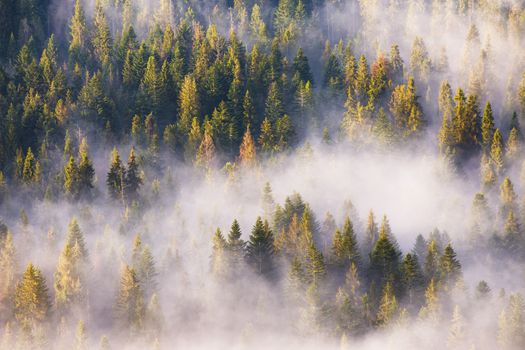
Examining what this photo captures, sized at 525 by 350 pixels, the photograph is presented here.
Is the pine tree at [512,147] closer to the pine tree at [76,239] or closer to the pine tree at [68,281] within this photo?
the pine tree at [76,239]

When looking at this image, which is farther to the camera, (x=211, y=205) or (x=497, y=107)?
(x=497, y=107)

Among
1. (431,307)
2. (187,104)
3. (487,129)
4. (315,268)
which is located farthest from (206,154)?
(431,307)

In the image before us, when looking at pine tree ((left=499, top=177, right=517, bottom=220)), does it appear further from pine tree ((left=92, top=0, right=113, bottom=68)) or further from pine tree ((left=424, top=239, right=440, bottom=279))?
pine tree ((left=92, top=0, right=113, bottom=68))

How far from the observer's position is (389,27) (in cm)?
18425

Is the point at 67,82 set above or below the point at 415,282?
above

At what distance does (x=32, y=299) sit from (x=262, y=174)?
3971 centimetres

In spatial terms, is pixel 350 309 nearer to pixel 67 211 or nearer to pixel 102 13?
pixel 67 211

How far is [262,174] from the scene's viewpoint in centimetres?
14188

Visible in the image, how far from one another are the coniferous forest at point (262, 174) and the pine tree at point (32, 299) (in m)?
0.27

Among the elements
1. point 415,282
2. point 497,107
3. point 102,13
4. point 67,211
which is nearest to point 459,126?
point 497,107

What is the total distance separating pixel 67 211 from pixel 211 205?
20.3 meters

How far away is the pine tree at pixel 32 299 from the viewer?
118312mm

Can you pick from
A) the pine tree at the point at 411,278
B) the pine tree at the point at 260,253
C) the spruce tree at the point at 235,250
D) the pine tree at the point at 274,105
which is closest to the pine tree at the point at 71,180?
the spruce tree at the point at 235,250

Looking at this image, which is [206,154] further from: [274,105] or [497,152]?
[497,152]
